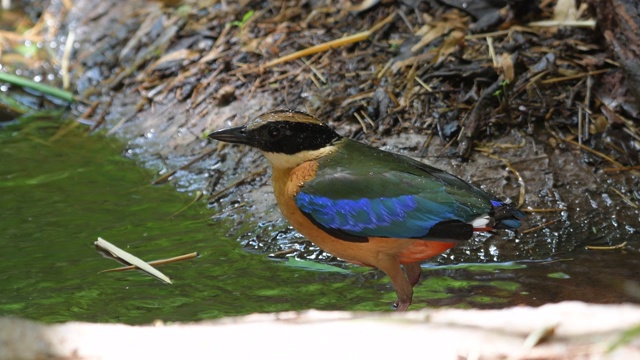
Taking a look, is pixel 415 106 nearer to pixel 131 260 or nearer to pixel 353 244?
pixel 353 244

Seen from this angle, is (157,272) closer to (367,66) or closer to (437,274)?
(437,274)

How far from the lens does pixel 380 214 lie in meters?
4.70

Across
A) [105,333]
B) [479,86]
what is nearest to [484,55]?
[479,86]

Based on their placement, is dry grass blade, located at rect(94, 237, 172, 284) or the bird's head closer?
the bird's head

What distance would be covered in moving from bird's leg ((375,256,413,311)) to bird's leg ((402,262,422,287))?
0.26 metres

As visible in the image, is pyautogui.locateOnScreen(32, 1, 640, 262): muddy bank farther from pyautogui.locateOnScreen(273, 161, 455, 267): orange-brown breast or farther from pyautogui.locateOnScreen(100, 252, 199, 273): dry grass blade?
pyautogui.locateOnScreen(273, 161, 455, 267): orange-brown breast

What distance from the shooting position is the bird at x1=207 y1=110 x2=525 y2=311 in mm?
4641

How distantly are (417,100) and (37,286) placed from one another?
304 cm

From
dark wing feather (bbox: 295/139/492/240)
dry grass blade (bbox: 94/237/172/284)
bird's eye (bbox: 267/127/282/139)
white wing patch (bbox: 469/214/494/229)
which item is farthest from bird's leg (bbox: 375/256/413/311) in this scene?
dry grass blade (bbox: 94/237/172/284)

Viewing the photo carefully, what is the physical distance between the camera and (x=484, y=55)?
705cm

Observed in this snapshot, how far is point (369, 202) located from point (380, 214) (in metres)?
0.10

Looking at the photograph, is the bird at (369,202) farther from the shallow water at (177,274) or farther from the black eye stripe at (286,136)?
the shallow water at (177,274)

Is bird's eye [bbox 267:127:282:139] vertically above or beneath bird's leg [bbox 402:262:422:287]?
above

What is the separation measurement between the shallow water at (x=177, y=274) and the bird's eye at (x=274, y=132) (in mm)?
903
